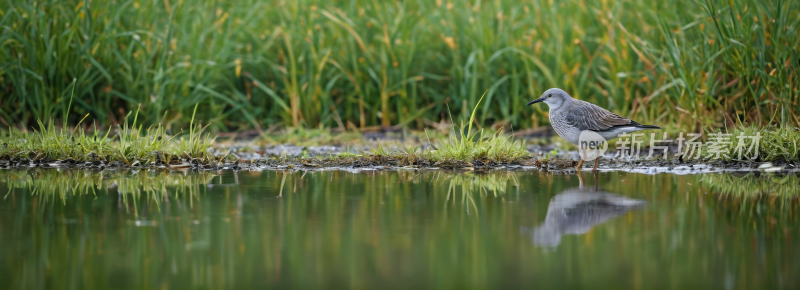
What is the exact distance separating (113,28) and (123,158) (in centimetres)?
276

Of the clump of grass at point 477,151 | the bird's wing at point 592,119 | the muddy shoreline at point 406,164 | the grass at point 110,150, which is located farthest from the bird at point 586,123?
the grass at point 110,150

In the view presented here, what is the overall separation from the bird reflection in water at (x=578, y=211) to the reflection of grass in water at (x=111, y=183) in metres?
2.27

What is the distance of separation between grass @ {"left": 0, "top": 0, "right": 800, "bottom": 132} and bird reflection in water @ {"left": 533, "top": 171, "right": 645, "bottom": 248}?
3.29m

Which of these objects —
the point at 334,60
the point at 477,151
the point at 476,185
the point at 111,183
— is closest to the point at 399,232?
the point at 476,185

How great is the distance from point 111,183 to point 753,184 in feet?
14.9

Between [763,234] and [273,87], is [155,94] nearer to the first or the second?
[273,87]

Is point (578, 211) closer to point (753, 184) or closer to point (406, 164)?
point (753, 184)

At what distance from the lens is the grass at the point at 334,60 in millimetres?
8984

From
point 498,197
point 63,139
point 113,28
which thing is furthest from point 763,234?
point 113,28

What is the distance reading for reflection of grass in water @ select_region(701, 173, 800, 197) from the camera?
552 cm

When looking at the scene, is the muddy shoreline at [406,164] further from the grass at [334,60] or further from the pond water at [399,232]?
the grass at [334,60]

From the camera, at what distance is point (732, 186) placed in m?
5.87

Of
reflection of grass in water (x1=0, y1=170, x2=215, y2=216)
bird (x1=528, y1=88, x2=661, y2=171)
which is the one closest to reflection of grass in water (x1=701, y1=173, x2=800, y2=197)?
bird (x1=528, y1=88, x2=661, y2=171)

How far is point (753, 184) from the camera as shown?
5.95m
